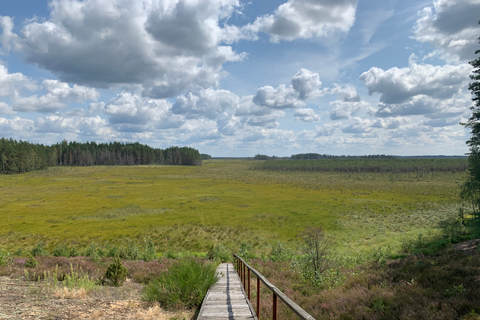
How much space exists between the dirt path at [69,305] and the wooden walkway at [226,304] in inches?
31.4

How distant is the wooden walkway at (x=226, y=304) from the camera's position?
21.0 ft

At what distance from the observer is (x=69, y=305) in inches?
304

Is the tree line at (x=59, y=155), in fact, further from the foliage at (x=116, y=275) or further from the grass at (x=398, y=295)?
the grass at (x=398, y=295)

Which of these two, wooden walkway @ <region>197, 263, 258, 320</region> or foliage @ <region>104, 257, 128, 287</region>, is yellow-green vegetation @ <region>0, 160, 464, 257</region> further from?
wooden walkway @ <region>197, 263, 258, 320</region>

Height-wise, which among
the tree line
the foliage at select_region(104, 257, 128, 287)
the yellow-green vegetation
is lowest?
the yellow-green vegetation

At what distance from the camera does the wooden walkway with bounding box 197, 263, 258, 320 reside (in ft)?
21.0

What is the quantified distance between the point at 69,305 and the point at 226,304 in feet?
15.0

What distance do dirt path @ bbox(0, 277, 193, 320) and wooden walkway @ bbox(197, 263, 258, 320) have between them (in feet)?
2.62

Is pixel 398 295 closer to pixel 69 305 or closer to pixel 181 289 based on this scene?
pixel 181 289

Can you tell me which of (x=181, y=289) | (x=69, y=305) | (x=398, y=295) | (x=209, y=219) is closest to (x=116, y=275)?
(x=69, y=305)

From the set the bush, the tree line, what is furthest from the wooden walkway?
the tree line

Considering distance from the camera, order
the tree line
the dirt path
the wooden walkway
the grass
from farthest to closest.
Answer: the tree line < the grass < the dirt path < the wooden walkway

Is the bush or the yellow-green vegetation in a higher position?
the bush

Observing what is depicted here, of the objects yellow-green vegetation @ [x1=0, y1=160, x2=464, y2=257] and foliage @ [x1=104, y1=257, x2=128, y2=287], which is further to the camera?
yellow-green vegetation @ [x1=0, y1=160, x2=464, y2=257]
